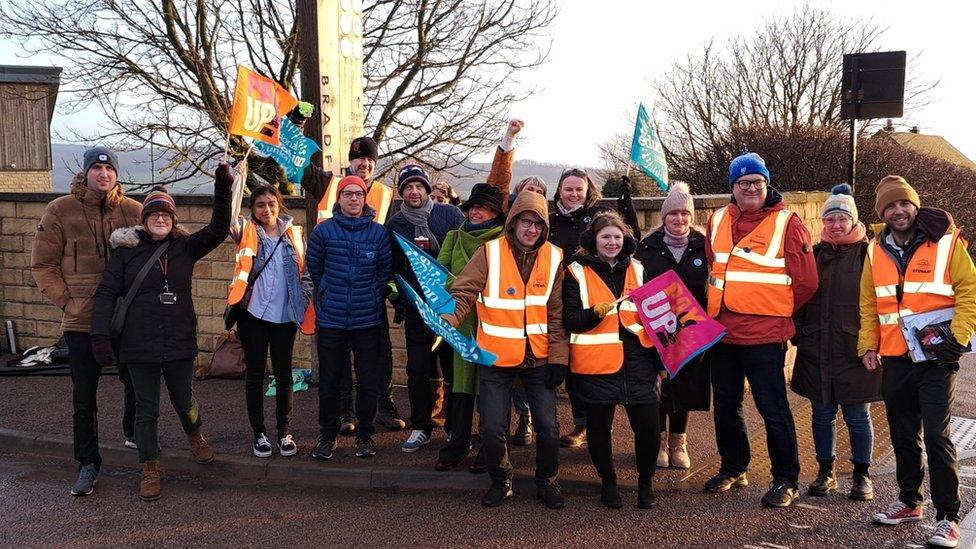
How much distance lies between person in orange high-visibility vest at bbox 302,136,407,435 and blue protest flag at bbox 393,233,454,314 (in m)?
0.77

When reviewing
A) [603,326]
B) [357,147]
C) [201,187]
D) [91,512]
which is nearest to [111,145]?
[201,187]

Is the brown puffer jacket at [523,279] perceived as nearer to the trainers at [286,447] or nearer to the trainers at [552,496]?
the trainers at [552,496]

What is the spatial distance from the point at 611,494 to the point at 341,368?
6.84 ft

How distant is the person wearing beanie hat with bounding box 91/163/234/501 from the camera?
5.42 metres

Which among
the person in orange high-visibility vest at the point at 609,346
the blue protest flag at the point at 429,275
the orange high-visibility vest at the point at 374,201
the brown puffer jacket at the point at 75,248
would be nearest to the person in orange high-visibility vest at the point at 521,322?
the person in orange high-visibility vest at the point at 609,346

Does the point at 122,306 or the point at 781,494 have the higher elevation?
the point at 122,306

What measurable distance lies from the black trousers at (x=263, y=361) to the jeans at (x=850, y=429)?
3627mm

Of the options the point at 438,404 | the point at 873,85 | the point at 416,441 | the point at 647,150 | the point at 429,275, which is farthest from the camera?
the point at 873,85

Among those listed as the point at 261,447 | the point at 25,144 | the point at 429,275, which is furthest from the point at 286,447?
the point at 25,144

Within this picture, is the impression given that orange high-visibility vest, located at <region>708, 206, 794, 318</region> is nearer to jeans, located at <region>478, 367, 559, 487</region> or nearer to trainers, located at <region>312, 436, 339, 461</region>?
jeans, located at <region>478, 367, 559, 487</region>

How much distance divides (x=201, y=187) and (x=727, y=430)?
1422 cm

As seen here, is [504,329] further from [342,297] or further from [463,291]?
[342,297]

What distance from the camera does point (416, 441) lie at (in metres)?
6.27

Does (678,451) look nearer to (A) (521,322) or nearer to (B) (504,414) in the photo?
(B) (504,414)
